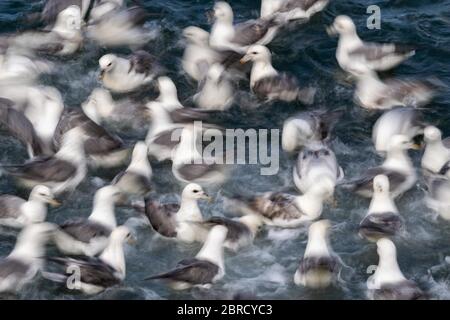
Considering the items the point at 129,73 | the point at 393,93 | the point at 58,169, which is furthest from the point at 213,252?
the point at 393,93

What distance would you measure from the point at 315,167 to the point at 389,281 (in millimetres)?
1955

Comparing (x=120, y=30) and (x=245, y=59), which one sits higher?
(x=120, y=30)

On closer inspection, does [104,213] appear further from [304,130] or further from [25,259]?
[304,130]

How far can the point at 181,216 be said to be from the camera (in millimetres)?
12133

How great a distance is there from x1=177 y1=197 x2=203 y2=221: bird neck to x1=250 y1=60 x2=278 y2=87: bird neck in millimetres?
2839

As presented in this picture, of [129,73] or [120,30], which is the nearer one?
[129,73]

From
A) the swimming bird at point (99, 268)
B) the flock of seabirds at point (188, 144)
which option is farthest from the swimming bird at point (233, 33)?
the swimming bird at point (99, 268)

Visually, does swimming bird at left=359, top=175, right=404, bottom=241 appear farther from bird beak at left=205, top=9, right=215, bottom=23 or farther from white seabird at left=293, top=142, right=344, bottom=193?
bird beak at left=205, top=9, right=215, bottom=23

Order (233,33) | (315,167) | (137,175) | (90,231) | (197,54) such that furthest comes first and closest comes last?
1. (233,33)
2. (197,54)
3. (137,175)
4. (315,167)
5. (90,231)

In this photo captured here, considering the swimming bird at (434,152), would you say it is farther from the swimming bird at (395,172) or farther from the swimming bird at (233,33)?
the swimming bird at (233,33)

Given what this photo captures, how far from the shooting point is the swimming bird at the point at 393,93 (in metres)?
14.3

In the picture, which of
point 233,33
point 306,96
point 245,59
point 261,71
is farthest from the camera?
point 233,33

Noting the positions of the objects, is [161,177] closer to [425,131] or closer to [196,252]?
[196,252]

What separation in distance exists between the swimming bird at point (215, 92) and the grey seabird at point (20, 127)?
2.09 metres
